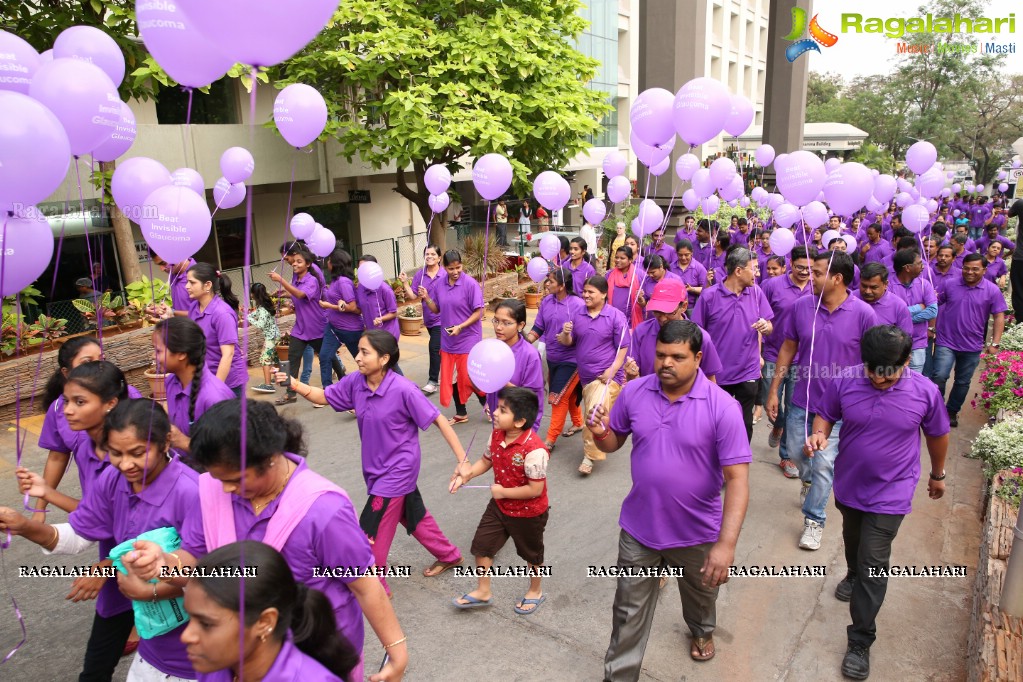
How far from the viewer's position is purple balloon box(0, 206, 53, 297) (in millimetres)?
3194

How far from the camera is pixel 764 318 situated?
18.4 ft

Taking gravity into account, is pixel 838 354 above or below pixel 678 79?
below

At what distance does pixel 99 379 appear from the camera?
3.01 meters

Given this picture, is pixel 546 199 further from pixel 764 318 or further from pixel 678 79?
pixel 678 79

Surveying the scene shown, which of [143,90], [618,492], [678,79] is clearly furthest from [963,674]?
[678,79]

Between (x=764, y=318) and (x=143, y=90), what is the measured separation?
7711 mm

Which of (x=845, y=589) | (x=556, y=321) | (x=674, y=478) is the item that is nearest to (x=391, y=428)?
(x=674, y=478)

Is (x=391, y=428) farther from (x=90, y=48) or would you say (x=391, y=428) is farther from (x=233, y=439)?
(x=90, y=48)

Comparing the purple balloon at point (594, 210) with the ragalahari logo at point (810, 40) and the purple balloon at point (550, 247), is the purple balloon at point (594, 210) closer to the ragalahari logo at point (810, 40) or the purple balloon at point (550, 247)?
the purple balloon at point (550, 247)

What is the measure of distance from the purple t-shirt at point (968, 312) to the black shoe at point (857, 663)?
4.08m

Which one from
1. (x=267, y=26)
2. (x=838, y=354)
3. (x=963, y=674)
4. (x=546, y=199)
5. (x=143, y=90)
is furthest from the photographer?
(x=143, y=90)

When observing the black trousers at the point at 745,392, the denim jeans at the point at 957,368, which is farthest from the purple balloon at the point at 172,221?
the denim jeans at the point at 957,368

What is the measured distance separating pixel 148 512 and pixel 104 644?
81cm

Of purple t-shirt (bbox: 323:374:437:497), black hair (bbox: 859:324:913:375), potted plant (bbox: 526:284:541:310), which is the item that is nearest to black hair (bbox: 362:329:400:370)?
purple t-shirt (bbox: 323:374:437:497)
